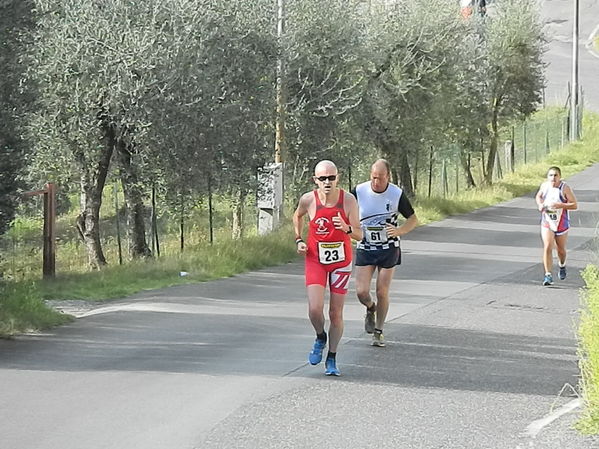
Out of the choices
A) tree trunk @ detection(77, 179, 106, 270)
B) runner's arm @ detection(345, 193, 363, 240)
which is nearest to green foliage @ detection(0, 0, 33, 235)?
runner's arm @ detection(345, 193, 363, 240)

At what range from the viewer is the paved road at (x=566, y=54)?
5444cm

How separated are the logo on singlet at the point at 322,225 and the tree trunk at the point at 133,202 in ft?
28.0

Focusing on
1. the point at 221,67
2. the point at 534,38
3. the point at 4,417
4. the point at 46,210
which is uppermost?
the point at 534,38

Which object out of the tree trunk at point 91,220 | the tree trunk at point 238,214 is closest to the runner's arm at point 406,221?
the tree trunk at point 238,214

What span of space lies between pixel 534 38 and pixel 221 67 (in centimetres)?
1892

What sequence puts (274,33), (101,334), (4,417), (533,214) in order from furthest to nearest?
(533,214)
(274,33)
(101,334)
(4,417)

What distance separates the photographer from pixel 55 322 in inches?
474

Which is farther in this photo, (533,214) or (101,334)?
(533,214)

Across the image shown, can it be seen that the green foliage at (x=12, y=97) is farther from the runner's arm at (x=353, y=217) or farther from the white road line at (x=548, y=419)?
the white road line at (x=548, y=419)

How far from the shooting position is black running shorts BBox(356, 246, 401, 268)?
1084 centimetres

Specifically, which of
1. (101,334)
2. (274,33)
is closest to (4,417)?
(101,334)

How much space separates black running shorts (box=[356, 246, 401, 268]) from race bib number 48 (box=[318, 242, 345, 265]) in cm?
139

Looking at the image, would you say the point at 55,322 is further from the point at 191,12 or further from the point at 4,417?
the point at 191,12

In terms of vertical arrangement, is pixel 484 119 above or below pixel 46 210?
above
